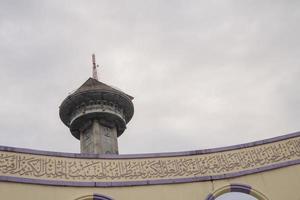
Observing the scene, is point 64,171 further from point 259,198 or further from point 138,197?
point 259,198

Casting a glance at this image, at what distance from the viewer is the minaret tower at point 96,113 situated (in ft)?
57.6

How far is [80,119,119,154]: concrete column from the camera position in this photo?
17.0 meters

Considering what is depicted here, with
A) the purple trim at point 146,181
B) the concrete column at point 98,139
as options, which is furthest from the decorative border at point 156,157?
the concrete column at point 98,139

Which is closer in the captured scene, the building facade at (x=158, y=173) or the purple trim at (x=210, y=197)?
the building facade at (x=158, y=173)

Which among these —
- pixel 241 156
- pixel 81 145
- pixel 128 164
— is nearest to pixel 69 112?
pixel 81 145

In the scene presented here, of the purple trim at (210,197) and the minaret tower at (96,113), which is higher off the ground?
the minaret tower at (96,113)

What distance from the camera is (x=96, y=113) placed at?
57.8 feet

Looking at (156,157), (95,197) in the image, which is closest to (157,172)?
(156,157)

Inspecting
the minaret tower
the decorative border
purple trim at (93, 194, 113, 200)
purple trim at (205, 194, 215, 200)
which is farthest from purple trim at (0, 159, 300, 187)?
the minaret tower

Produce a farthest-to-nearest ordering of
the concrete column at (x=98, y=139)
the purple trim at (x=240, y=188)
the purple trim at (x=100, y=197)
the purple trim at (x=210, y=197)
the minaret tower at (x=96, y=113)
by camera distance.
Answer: the minaret tower at (x=96, y=113), the concrete column at (x=98, y=139), the purple trim at (x=240, y=188), the purple trim at (x=210, y=197), the purple trim at (x=100, y=197)

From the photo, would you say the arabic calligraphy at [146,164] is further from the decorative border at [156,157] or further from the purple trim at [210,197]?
the purple trim at [210,197]

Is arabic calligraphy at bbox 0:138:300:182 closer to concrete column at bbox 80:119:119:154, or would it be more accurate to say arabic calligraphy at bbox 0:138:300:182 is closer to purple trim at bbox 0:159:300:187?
purple trim at bbox 0:159:300:187

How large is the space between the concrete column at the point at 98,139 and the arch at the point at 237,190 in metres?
6.99

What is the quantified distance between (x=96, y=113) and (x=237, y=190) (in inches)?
323
